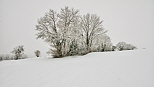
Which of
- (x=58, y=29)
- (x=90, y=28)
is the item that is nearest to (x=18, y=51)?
(x=90, y=28)

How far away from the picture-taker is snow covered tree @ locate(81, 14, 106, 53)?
29.1 m

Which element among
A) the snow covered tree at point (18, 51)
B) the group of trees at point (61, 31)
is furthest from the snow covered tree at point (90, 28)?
the snow covered tree at point (18, 51)

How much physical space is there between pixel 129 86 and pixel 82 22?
955 inches

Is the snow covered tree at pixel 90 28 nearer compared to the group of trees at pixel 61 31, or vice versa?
the group of trees at pixel 61 31

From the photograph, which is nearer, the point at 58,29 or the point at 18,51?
the point at 58,29

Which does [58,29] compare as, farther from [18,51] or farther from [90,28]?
[18,51]

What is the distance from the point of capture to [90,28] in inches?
1161

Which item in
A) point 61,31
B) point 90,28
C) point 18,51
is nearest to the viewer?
point 61,31

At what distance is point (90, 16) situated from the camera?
29.5 metres

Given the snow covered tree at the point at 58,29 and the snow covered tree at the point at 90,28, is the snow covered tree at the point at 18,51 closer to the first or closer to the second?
the snow covered tree at the point at 90,28

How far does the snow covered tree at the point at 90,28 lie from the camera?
2914cm

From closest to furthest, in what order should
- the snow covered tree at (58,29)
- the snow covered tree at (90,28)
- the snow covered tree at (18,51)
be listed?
the snow covered tree at (58,29) → the snow covered tree at (90,28) → the snow covered tree at (18,51)

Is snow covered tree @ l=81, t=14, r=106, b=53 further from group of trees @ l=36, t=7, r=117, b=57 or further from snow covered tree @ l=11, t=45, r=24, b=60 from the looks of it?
snow covered tree @ l=11, t=45, r=24, b=60

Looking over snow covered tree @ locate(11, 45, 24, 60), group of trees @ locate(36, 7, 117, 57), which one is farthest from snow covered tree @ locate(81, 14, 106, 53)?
snow covered tree @ locate(11, 45, 24, 60)
